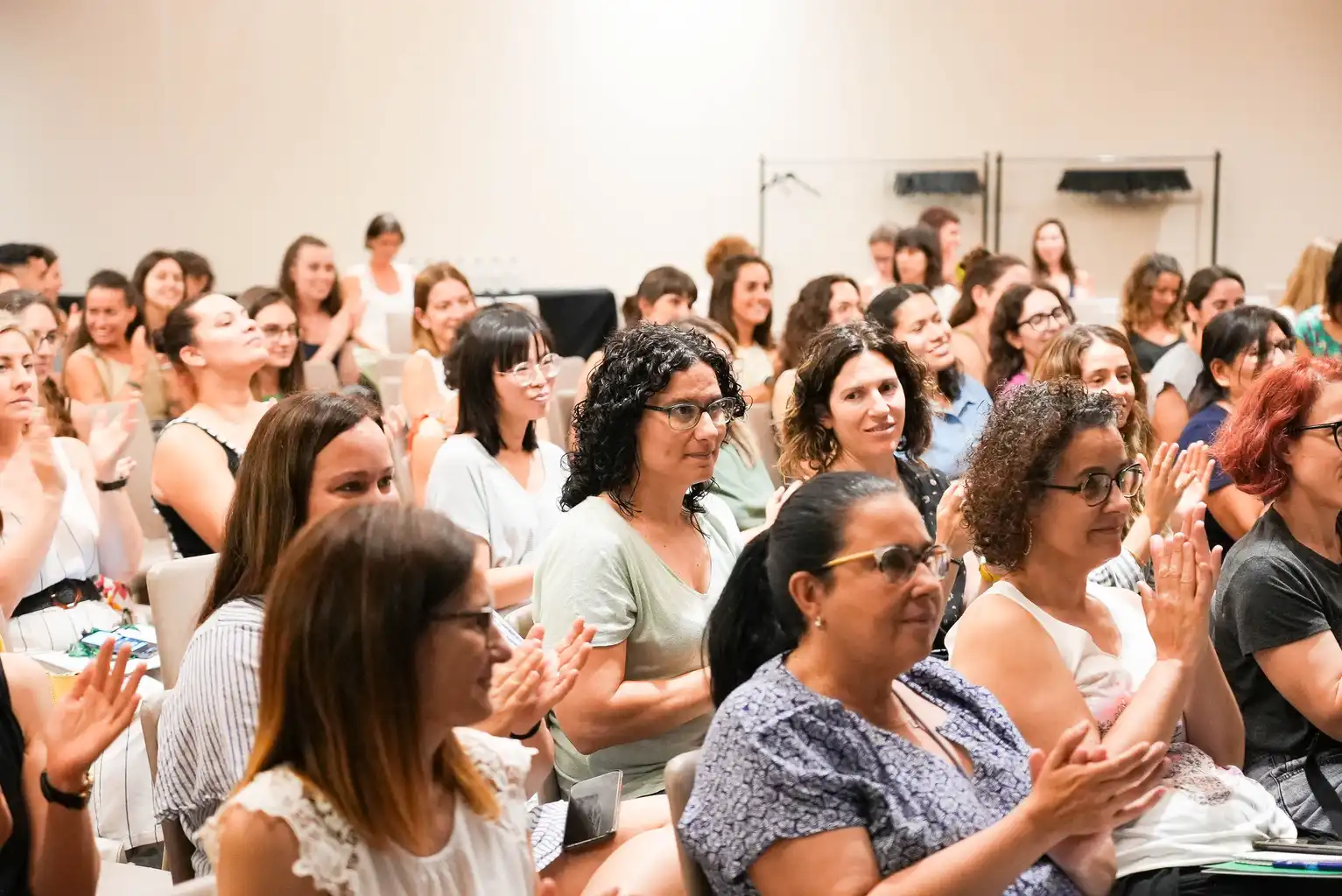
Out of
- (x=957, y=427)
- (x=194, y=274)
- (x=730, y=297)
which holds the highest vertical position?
(x=194, y=274)

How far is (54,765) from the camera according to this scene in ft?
6.20

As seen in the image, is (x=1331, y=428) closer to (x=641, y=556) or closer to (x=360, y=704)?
(x=641, y=556)

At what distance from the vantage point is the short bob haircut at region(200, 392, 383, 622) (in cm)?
212

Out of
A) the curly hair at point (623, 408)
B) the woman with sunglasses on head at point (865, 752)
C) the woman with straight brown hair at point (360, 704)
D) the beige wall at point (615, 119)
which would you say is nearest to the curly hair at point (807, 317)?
the curly hair at point (623, 408)

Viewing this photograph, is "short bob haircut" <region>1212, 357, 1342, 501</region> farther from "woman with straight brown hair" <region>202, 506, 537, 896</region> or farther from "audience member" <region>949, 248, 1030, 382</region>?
"audience member" <region>949, 248, 1030, 382</region>

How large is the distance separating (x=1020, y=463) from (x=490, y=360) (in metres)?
1.70

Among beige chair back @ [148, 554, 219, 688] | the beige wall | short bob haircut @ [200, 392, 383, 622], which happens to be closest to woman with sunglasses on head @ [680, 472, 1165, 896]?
short bob haircut @ [200, 392, 383, 622]

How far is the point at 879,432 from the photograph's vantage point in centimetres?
333

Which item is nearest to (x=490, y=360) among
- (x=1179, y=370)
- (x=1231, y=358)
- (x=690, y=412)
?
(x=690, y=412)

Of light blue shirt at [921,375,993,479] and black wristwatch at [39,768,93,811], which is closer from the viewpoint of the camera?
black wristwatch at [39,768,93,811]

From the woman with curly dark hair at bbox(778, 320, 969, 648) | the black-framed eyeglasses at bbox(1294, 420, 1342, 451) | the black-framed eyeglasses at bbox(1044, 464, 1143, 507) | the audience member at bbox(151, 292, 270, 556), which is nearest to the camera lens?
the black-framed eyeglasses at bbox(1044, 464, 1143, 507)

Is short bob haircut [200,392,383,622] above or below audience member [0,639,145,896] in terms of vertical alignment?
above

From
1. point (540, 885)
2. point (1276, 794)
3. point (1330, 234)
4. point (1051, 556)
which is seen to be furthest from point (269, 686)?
point (1330, 234)

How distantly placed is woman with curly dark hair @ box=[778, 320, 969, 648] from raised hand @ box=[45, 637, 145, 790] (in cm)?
178
